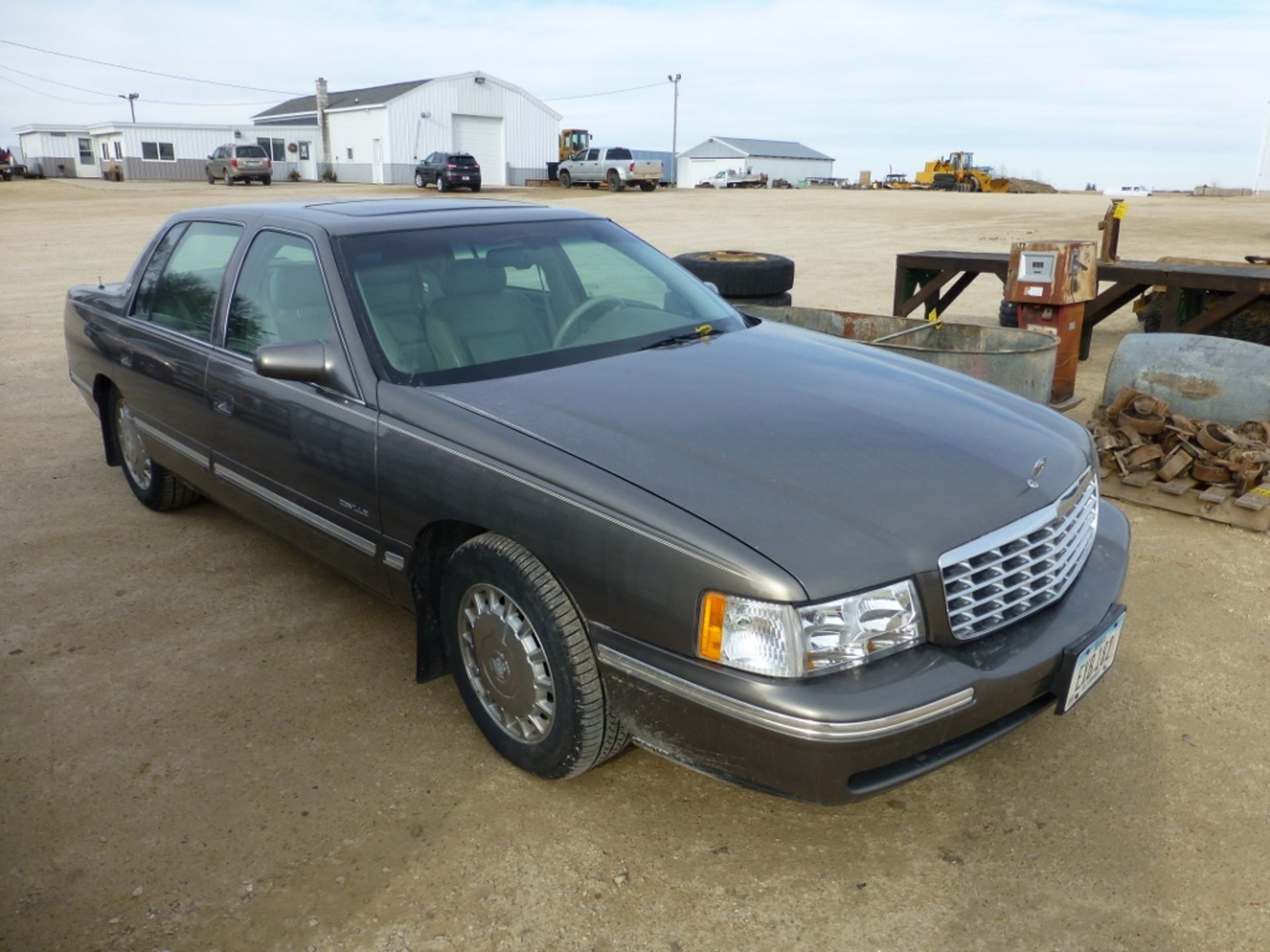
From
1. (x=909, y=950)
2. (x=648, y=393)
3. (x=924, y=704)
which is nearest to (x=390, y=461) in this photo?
(x=648, y=393)

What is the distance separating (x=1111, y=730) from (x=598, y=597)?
178 cm

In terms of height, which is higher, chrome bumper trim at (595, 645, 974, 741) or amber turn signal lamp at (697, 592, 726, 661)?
amber turn signal lamp at (697, 592, 726, 661)

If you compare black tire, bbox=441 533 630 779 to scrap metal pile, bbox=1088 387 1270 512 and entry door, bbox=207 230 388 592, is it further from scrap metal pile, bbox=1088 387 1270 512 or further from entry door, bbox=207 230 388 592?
scrap metal pile, bbox=1088 387 1270 512

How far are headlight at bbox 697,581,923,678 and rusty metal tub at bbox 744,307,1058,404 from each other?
270 cm

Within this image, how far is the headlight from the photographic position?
7.18 feet

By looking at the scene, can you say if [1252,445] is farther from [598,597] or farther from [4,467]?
[4,467]

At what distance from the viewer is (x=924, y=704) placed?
2209mm

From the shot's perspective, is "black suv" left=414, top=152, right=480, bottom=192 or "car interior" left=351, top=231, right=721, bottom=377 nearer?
"car interior" left=351, top=231, right=721, bottom=377

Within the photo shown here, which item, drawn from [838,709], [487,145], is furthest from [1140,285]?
[487,145]

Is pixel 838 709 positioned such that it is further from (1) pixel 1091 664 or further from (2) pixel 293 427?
(2) pixel 293 427

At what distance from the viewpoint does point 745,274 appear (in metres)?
6.62

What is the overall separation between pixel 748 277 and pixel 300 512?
394cm

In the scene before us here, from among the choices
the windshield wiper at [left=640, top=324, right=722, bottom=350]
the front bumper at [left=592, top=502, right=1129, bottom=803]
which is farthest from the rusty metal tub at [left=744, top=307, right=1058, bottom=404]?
the front bumper at [left=592, top=502, right=1129, bottom=803]

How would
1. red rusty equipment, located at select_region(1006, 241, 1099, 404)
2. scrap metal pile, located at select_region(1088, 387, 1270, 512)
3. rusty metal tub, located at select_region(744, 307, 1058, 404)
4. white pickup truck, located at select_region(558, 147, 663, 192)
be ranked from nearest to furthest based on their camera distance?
1. scrap metal pile, located at select_region(1088, 387, 1270, 512)
2. rusty metal tub, located at select_region(744, 307, 1058, 404)
3. red rusty equipment, located at select_region(1006, 241, 1099, 404)
4. white pickup truck, located at select_region(558, 147, 663, 192)
